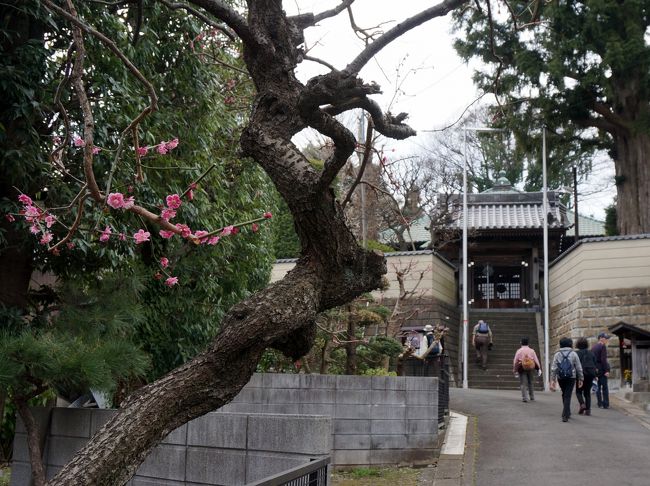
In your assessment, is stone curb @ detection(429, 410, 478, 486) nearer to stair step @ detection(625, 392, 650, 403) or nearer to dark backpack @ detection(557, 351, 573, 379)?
dark backpack @ detection(557, 351, 573, 379)

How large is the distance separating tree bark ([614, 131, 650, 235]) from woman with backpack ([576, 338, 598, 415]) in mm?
10702

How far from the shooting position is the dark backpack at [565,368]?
1336cm

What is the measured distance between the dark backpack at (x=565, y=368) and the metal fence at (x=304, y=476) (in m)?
9.23

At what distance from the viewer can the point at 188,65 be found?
375 inches

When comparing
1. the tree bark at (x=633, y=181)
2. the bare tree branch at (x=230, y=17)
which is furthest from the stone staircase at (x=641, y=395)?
the bare tree branch at (x=230, y=17)

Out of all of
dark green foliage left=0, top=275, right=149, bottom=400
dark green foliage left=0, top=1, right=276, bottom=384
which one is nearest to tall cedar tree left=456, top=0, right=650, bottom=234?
dark green foliage left=0, top=1, right=276, bottom=384

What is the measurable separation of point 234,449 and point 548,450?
6278 mm

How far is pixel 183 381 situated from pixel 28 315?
5.14m

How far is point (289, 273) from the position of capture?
395 cm

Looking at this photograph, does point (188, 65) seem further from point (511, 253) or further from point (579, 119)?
point (511, 253)

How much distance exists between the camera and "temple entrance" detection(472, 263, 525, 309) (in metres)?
32.2

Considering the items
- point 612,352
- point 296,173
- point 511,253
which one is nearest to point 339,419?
point 296,173

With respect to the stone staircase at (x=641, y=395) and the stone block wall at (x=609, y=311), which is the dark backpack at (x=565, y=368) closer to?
the stone staircase at (x=641, y=395)

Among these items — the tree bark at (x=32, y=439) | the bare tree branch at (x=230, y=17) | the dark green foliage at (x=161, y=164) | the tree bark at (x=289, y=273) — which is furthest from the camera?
the dark green foliage at (x=161, y=164)
